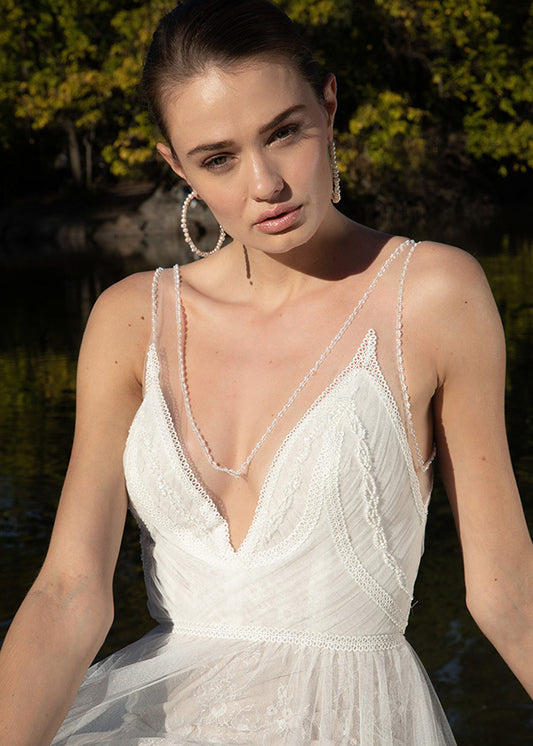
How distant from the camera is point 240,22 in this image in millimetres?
1953

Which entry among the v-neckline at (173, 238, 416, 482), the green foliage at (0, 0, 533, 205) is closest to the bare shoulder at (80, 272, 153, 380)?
the v-neckline at (173, 238, 416, 482)

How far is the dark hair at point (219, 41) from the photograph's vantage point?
1919 mm

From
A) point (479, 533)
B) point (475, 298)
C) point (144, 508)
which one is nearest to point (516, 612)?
point (479, 533)

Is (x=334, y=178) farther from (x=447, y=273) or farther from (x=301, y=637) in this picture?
(x=301, y=637)

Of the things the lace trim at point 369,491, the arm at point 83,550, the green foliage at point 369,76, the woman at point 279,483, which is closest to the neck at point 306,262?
the woman at point 279,483

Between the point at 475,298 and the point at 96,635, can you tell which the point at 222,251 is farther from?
the point at 96,635

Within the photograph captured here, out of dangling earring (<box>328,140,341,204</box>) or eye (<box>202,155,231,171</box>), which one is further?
dangling earring (<box>328,140,341,204</box>)

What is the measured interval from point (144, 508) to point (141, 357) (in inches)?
13.0

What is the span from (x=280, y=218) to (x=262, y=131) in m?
0.16

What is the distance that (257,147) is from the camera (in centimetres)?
192

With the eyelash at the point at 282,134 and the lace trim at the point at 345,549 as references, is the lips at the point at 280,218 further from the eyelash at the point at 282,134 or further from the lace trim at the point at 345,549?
the lace trim at the point at 345,549

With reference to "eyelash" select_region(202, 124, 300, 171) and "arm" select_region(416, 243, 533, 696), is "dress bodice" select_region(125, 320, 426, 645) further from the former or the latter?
"eyelash" select_region(202, 124, 300, 171)

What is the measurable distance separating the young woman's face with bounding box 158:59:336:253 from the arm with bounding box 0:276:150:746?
0.38 m

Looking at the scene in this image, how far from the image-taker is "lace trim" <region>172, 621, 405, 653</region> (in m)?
1.99
